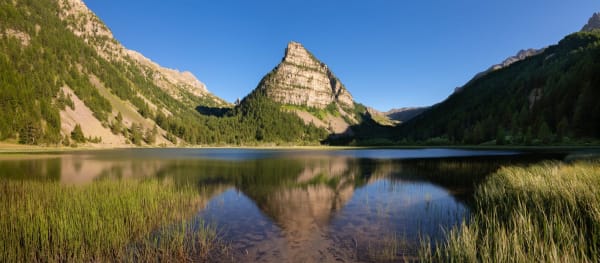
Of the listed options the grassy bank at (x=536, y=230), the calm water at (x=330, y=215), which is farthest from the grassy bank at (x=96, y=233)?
the grassy bank at (x=536, y=230)

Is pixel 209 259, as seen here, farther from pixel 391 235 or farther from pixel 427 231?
pixel 427 231

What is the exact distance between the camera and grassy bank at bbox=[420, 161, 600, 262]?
8539 mm

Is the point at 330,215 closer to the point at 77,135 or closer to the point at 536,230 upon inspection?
the point at 536,230

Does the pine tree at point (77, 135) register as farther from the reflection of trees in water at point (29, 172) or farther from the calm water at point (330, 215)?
the calm water at point (330, 215)

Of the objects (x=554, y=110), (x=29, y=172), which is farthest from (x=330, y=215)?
(x=554, y=110)

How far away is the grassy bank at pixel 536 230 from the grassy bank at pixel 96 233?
9.92 meters

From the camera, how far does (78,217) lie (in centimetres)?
1331

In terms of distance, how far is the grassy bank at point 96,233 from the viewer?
10758mm

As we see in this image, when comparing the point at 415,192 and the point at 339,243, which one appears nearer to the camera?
the point at 339,243

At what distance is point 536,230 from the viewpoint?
991 cm

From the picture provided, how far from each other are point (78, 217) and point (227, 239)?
273 inches

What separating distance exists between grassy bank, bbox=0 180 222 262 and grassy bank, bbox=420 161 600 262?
9920mm

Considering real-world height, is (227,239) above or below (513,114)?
below

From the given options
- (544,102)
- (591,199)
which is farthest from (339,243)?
(544,102)
